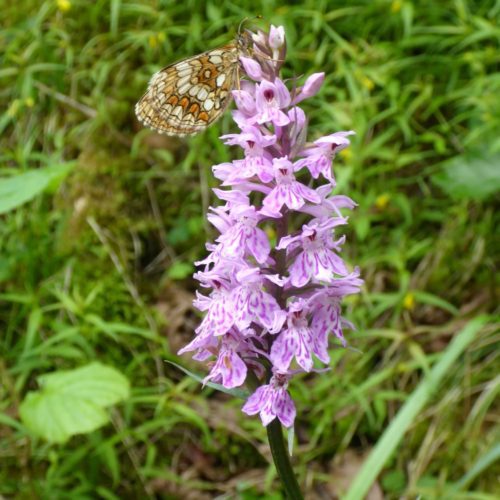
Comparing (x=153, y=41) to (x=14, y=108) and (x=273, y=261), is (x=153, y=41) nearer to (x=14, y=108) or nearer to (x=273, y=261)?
(x=14, y=108)

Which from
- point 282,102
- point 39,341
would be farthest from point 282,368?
point 39,341

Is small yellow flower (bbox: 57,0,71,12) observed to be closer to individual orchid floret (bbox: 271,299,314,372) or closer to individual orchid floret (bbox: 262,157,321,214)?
individual orchid floret (bbox: 262,157,321,214)

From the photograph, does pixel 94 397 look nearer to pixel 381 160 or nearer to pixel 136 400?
pixel 136 400

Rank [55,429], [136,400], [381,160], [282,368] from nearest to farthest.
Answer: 1. [282,368]
2. [55,429]
3. [136,400]
4. [381,160]

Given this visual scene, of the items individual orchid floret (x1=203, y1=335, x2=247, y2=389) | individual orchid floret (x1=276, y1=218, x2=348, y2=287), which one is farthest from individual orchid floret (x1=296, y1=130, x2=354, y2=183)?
individual orchid floret (x1=203, y1=335, x2=247, y2=389)

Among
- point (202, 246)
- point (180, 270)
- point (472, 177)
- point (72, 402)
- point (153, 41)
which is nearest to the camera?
point (72, 402)

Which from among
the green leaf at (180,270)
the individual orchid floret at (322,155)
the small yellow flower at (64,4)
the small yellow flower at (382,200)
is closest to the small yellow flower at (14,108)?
the small yellow flower at (64,4)

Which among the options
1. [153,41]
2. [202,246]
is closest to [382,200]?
[202,246]
